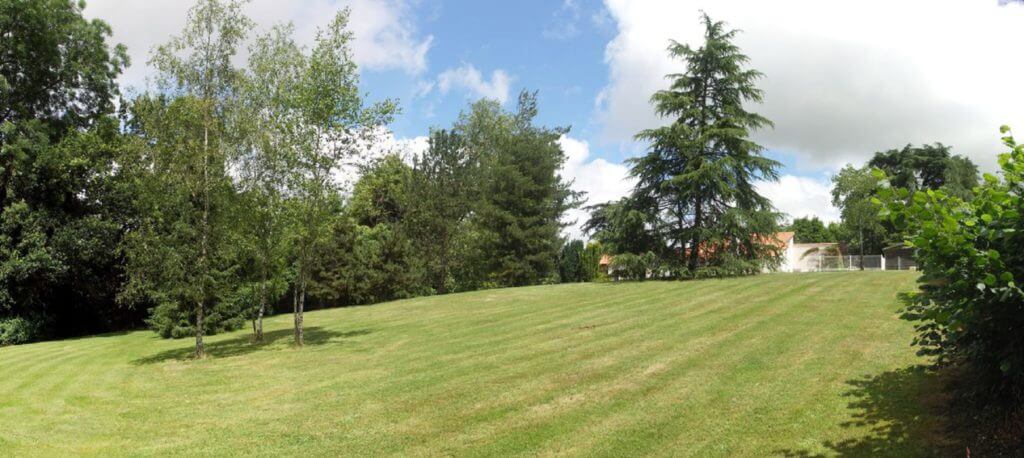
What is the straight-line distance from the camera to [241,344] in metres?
16.5

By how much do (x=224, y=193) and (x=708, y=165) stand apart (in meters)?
17.4

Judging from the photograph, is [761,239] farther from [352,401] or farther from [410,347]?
[352,401]

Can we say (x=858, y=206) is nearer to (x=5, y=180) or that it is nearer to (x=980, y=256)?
(x=980, y=256)

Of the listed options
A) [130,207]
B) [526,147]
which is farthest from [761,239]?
[130,207]

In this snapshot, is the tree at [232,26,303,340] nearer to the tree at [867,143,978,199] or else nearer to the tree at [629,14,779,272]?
the tree at [629,14,779,272]

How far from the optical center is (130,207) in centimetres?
2522

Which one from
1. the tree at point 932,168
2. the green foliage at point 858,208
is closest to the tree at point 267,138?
the green foliage at point 858,208

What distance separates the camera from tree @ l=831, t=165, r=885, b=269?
1828 inches

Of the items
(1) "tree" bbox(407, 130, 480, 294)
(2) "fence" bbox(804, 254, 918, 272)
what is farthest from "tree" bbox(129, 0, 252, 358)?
(2) "fence" bbox(804, 254, 918, 272)

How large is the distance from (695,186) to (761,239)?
12.3 feet

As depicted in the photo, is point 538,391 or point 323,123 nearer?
point 538,391

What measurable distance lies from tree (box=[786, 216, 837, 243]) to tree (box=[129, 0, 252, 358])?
80.5m

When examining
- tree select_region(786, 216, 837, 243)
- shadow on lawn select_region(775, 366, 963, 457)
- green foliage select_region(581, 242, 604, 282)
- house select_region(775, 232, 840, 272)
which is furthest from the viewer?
tree select_region(786, 216, 837, 243)

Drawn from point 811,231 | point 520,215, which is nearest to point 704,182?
point 520,215
